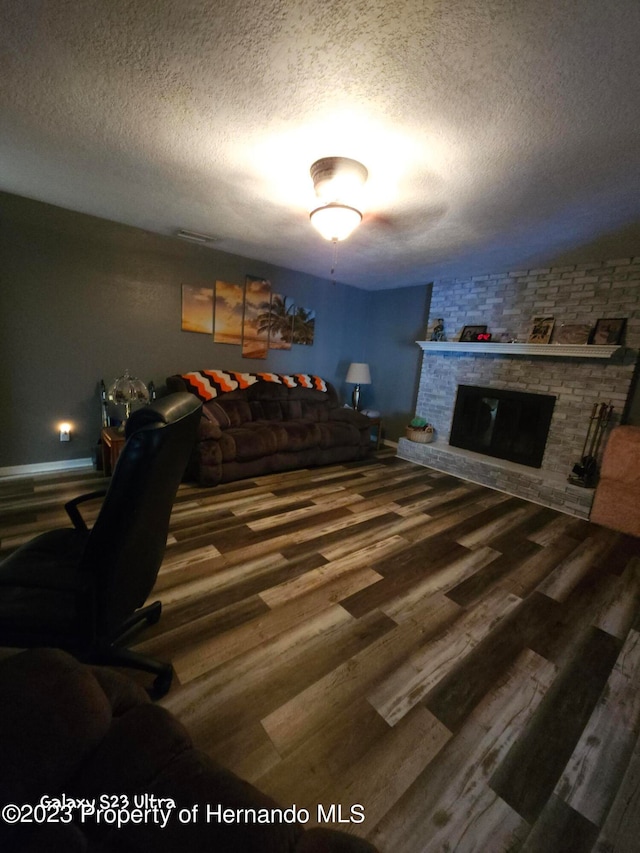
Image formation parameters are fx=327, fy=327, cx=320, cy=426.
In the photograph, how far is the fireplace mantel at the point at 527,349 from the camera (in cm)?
309

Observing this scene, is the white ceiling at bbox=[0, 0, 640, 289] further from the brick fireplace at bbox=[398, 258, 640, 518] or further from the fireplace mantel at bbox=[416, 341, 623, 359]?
the fireplace mantel at bbox=[416, 341, 623, 359]

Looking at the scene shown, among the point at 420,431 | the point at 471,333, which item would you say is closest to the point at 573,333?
the point at 471,333

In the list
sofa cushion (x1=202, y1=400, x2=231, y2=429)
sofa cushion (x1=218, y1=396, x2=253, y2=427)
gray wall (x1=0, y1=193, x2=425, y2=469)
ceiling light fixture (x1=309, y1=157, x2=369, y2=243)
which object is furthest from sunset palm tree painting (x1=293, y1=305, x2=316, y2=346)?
ceiling light fixture (x1=309, y1=157, x2=369, y2=243)

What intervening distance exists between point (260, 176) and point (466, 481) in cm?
360

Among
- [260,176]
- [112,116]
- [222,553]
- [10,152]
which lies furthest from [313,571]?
[10,152]

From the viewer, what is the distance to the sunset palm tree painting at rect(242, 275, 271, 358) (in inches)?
163

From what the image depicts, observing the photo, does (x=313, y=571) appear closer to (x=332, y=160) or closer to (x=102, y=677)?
(x=102, y=677)

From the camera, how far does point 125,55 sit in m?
1.35

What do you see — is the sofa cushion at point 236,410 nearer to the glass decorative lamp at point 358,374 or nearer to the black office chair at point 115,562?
the glass decorative lamp at point 358,374

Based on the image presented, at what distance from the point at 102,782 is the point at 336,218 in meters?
2.55

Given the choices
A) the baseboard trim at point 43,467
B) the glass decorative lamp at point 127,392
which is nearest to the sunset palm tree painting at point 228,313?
the glass decorative lamp at point 127,392

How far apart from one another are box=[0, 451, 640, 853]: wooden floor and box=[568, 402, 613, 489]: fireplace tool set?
0.70m

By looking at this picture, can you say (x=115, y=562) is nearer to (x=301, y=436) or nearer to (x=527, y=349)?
(x=301, y=436)

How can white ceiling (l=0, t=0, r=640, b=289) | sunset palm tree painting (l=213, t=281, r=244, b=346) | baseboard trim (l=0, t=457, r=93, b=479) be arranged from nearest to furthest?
white ceiling (l=0, t=0, r=640, b=289) < baseboard trim (l=0, t=457, r=93, b=479) < sunset palm tree painting (l=213, t=281, r=244, b=346)
